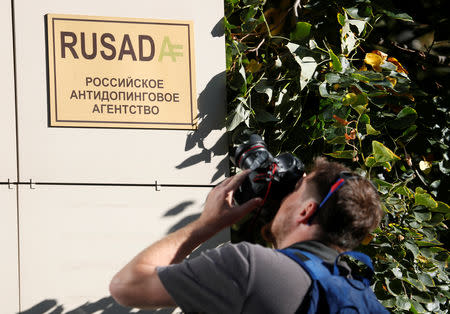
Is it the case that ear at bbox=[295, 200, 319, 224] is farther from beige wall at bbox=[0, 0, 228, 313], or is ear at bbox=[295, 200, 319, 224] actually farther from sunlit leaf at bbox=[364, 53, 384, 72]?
sunlit leaf at bbox=[364, 53, 384, 72]

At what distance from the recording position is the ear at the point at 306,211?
6.74 ft

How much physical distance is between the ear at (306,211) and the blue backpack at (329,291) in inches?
6.6

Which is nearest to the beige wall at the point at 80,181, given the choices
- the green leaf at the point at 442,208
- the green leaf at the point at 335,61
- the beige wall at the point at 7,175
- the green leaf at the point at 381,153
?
the beige wall at the point at 7,175

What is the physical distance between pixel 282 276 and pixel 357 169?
1.32 m

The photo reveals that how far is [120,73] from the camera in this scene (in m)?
2.89

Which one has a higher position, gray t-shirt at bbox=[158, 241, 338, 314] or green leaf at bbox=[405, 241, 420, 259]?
gray t-shirt at bbox=[158, 241, 338, 314]

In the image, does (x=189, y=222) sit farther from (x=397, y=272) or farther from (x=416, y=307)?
(x=416, y=307)

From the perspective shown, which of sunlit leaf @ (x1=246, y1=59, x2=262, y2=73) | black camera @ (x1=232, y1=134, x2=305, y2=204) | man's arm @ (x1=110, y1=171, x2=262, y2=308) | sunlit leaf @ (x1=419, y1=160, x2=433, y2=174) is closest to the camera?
man's arm @ (x1=110, y1=171, x2=262, y2=308)

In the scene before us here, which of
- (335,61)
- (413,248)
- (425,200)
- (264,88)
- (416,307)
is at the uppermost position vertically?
(335,61)

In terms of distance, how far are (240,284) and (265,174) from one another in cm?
45

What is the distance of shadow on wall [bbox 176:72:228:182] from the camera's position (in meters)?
2.94

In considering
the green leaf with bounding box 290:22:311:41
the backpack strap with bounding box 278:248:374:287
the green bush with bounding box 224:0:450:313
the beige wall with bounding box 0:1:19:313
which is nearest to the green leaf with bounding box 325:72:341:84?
the green bush with bounding box 224:0:450:313

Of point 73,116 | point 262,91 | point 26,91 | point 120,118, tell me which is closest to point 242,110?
point 262,91

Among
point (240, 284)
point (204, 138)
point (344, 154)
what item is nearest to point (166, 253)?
point (240, 284)
